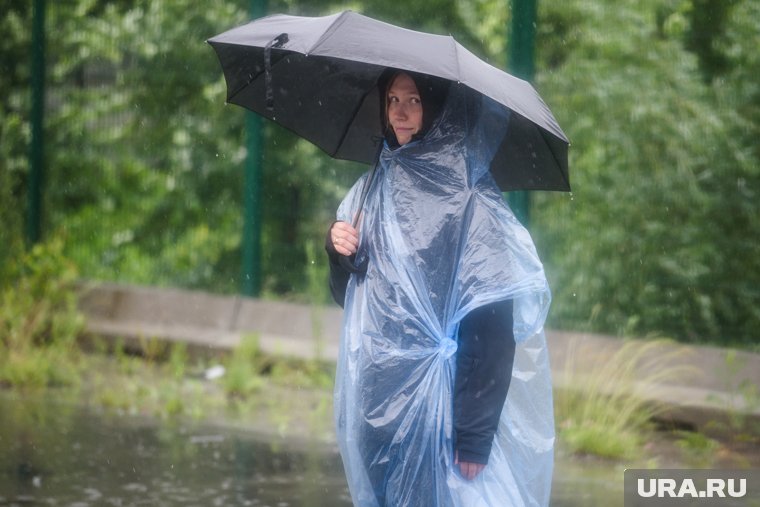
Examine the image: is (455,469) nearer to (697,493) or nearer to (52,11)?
(697,493)

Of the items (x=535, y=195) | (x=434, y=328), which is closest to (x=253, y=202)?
(x=535, y=195)

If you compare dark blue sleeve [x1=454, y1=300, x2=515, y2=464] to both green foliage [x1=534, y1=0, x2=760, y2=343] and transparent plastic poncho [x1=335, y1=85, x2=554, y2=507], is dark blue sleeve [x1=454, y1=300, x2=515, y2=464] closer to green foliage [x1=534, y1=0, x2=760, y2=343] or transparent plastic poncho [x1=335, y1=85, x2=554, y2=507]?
transparent plastic poncho [x1=335, y1=85, x2=554, y2=507]

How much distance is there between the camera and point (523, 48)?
8.32 meters

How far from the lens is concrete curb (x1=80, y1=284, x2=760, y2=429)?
7527 millimetres

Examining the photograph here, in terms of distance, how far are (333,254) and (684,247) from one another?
13.9ft

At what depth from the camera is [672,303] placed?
7.99m

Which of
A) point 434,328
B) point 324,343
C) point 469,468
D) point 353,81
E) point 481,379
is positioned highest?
point 353,81

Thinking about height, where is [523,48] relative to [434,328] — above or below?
above

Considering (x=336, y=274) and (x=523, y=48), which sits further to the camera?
(x=523, y=48)

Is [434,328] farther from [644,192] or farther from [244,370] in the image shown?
[244,370]

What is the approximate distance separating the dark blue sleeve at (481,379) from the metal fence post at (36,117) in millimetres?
7412

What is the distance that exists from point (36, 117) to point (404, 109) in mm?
7074

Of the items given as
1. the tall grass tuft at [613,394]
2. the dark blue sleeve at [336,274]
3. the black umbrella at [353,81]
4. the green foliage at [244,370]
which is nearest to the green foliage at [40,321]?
the green foliage at [244,370]

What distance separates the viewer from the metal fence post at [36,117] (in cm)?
1066
